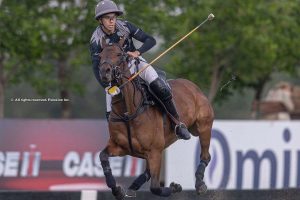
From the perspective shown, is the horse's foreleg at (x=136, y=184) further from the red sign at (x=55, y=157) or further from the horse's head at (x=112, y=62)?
the red sign at (x=55, y=157)

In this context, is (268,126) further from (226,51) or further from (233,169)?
(226,51)

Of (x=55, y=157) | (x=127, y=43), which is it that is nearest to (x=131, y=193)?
(x=127, y=43)

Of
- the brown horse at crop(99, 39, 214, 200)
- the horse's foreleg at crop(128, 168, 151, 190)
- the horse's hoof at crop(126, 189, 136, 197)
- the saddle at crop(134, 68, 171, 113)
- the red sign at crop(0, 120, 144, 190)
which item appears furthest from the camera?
the red sign at crop(0, 120, 144, 190)

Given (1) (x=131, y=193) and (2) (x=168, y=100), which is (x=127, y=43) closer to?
(2) (x=168, y=100)

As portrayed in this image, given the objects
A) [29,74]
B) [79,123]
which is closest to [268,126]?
[79,123]

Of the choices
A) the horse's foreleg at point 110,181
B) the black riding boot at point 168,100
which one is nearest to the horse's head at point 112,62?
the black riding boot at point 168,100

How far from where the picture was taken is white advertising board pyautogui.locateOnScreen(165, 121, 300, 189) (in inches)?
628

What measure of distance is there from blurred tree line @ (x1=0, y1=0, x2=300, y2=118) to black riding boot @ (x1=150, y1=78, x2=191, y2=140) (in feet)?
23.9

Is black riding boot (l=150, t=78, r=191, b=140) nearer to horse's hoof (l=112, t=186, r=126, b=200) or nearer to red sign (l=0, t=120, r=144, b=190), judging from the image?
horse's hoof (l=112, t=186, r=126, b=200)

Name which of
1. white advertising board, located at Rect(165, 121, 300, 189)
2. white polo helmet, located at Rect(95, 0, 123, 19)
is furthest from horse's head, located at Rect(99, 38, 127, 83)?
white advertising board, located at Rect(165, 121, 300, 189)

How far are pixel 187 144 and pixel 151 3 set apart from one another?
16.3ft

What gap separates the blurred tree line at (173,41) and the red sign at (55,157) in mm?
2834

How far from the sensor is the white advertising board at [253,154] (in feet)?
52.3

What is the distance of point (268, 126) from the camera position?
16.4 m
